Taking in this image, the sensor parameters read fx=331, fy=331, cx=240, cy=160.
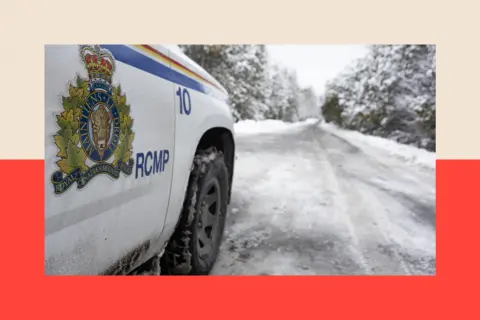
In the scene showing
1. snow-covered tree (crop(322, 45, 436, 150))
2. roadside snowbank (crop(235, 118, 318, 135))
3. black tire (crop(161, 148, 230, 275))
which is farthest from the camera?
roadside snowbank (crop(235, 118, 318, 135))

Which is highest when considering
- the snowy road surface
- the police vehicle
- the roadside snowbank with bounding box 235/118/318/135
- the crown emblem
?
the roadside snowbank with bounding box 235/118/318/135

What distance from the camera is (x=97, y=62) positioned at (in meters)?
1.13

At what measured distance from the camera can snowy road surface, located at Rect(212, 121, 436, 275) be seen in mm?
2238

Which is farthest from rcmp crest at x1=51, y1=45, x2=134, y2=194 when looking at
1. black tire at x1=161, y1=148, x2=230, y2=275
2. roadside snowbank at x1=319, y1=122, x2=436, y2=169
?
roadside snowbank at x1=319, y1=122, x2=436, y2=169

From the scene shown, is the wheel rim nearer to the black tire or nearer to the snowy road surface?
the black tire

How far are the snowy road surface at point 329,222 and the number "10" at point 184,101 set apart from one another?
1.07 meters

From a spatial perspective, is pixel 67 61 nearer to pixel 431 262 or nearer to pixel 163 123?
pixel 163 123

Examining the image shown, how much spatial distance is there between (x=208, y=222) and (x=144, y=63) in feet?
3.63

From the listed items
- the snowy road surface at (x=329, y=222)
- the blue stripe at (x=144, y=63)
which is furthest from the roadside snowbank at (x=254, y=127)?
the blue stripe at (x=144, y=63)

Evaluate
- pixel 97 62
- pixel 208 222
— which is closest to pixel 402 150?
pixel 208 222

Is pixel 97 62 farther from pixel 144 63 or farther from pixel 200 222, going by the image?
pixel 200 222

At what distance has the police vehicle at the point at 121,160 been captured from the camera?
1.06 m

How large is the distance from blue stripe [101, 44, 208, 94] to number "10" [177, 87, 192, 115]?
4 centimetres

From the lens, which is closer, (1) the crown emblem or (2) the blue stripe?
(1) the crown emblem
